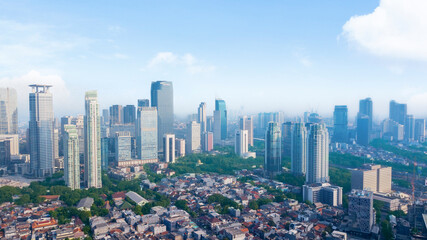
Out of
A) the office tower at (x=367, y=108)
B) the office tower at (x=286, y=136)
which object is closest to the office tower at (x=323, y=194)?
the office tower at (x=286, y=136)

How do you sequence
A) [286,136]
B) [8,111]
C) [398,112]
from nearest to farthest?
[286,136], [8,111], [398,112]

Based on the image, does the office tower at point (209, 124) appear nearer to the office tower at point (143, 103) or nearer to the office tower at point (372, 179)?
the office tower at point (143, 103)

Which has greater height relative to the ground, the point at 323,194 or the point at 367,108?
the point at 367,108

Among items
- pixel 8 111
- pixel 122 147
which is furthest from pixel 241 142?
pixel 8 111

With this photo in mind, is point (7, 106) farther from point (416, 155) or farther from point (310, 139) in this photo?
point (416, 155)

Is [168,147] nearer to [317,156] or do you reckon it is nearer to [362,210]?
[317,156]
